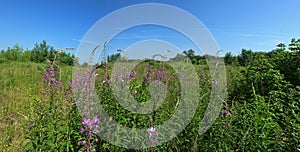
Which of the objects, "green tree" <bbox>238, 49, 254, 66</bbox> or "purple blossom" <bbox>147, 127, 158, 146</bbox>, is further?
"green tree" <bbox>238, 49, 254, 66</bbox>

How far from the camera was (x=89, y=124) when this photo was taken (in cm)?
188

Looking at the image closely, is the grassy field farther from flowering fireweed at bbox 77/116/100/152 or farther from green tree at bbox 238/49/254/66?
green tree at bbox 238/49/254/66

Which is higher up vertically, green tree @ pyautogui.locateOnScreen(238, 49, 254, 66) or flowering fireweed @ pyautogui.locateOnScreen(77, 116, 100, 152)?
green tree @ pyautogui.locateOnScreen(238, 49, 254, 66)

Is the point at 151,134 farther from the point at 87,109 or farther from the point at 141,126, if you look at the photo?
the point at 87,109

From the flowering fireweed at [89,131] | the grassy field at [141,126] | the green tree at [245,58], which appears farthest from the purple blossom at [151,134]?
the green tree at [245,58]

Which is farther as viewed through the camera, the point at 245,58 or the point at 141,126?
the point at 245,58

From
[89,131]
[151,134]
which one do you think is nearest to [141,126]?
[151,134]

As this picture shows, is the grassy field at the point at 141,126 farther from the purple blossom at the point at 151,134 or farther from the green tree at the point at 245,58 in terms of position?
the green tree at the point at 245,58

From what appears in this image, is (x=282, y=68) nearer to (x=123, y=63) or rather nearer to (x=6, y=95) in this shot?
(x=123, y=63)

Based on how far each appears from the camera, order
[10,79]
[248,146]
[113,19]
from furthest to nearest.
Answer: [10,79]
[113,19]
[248,146]

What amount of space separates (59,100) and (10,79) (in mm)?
6035

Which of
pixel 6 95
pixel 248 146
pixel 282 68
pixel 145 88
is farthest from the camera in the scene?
pixel 6 95

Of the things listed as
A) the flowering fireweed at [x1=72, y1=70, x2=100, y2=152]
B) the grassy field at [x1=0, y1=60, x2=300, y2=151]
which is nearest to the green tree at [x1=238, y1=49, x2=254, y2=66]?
the grassy field at [x1=0, y1=60, x2=300, y2=151]

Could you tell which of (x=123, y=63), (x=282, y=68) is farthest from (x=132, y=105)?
(x=282, y=68)
